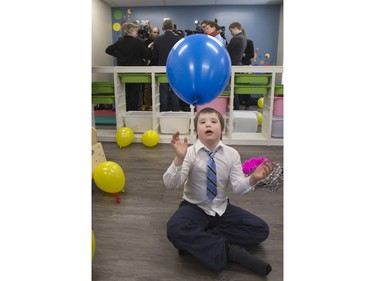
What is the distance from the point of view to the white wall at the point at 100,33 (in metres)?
6.00

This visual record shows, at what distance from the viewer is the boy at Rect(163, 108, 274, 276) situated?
1.42 meters

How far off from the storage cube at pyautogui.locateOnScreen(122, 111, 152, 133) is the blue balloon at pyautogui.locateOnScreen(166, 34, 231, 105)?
213 centimetres

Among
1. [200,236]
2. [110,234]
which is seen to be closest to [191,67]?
[200,236]

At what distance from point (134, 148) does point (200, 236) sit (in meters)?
2.07

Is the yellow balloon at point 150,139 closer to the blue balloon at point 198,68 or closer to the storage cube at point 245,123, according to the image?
the storage cube at point 245,123

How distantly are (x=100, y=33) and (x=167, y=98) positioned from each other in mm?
3136

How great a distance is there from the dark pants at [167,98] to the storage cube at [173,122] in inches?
19.8

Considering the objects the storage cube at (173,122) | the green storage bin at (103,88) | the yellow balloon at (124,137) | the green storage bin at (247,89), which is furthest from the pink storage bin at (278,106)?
the green storage bin at (103,88)

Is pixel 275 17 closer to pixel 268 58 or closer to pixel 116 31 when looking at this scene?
pixel 268 58

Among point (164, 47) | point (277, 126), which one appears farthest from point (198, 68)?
point (164, 47)

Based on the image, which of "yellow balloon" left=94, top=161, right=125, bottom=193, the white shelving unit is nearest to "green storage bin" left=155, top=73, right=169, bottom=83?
the white shelving unit

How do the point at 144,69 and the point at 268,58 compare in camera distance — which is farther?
the point at 268,58

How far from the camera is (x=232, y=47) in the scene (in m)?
3.75

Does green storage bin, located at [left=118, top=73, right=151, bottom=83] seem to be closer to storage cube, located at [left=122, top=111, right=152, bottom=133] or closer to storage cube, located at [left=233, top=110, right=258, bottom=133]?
storage cube, located at [left=122, top=111, right=152, bottom=133]
